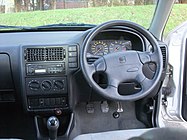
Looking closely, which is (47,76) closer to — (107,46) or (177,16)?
(107,46)

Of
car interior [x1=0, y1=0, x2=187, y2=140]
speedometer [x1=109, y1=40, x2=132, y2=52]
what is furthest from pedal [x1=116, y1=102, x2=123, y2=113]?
speedometer [x1=109, y1=40, x2=132, y2=52]

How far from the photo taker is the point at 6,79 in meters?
2.77

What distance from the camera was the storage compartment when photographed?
271 centimetres

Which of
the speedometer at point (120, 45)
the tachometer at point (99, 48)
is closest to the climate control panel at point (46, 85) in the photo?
the tachometer at point (99, 48)

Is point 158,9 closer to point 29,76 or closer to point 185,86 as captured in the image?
point 185,86

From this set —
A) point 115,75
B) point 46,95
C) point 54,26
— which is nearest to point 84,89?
point 46,95

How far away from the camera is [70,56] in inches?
103

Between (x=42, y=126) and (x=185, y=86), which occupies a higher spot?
(x=185, y=86)

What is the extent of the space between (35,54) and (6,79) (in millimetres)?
342

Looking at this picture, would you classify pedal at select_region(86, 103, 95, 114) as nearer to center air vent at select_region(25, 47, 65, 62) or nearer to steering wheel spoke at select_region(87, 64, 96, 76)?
center air vent at select_region(25, 47, 65, 62)

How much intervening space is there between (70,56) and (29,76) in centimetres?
31

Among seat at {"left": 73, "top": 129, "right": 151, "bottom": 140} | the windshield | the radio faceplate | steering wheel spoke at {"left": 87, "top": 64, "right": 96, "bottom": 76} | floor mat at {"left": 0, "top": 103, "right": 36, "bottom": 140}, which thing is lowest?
floor mat at {"left": 0, "top": 103, "right": 36, "bottom": 140}

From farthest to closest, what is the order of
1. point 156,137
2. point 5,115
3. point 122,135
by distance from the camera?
1. point 5,115
2. point 122,135
3. point 156,137

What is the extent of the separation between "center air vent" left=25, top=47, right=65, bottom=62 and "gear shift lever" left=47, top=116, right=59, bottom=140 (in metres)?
0.44
